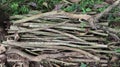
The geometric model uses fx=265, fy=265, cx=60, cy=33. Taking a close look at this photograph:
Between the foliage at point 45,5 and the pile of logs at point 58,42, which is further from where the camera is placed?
the foliage at point 45,5

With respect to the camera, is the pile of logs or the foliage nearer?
the pile of logs

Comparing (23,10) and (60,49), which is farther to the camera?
(23,10)

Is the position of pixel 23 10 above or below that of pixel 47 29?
above

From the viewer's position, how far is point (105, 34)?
3.20 m

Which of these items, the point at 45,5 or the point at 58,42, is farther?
the point at 45,5

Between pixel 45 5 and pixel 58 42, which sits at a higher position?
pixel 45 5

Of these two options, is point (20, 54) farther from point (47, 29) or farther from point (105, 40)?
point (105, 40)

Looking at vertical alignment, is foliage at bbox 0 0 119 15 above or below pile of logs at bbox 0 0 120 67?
above

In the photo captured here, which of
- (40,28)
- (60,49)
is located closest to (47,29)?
(40,28)

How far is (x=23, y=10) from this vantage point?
11.4ft

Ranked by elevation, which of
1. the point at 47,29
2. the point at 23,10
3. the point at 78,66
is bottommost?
the point at 78,66

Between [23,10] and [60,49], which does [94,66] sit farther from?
[23,10]

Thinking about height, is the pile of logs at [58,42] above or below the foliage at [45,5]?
below

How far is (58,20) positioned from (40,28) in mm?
253
